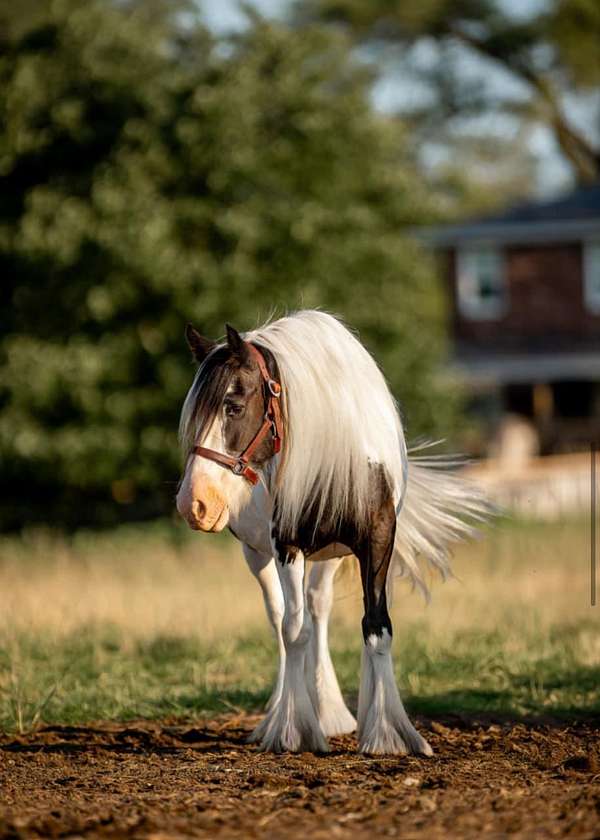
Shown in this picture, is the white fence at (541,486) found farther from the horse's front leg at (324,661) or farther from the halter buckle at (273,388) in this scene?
the halter buckle at (273,388)

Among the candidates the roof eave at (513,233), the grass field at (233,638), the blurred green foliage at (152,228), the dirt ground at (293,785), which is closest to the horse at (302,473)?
the dirt ground at (293,785)

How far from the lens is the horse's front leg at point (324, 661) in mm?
6746

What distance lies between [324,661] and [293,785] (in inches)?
53.6

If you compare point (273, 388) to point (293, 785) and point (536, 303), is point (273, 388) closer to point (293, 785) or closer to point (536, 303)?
point (293, 785)

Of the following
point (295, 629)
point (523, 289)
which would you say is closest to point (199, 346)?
point (295, 629)

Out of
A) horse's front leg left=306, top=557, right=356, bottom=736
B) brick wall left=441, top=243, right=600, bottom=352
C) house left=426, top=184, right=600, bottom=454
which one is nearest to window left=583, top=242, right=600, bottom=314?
house left=426, top=184, right=600, bottom=454

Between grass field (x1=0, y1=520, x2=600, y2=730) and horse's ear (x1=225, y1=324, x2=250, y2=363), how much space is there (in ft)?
6.20

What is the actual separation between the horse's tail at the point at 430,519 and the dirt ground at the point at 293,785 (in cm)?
90

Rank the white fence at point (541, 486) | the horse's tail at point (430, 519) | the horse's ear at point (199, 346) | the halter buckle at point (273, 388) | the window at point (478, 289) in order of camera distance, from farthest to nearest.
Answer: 1. the window at point (478, 289)
2. the white fence at point (541, 486)
3. the horse's tail at point (430, 519)
4. the horse's ear at point (199, 346)
5. the halter buckle at point (273, 388)

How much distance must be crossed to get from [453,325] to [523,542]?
51.1 ft

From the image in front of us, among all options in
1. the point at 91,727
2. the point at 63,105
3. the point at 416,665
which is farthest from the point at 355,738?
the point at 63,105

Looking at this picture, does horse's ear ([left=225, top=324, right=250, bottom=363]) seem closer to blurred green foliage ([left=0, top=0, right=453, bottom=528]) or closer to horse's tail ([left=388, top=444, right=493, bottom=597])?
horse's tail ([left=388, top=444, right=493, bottom=597])

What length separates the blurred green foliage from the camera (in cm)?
1811

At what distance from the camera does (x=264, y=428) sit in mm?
5949
